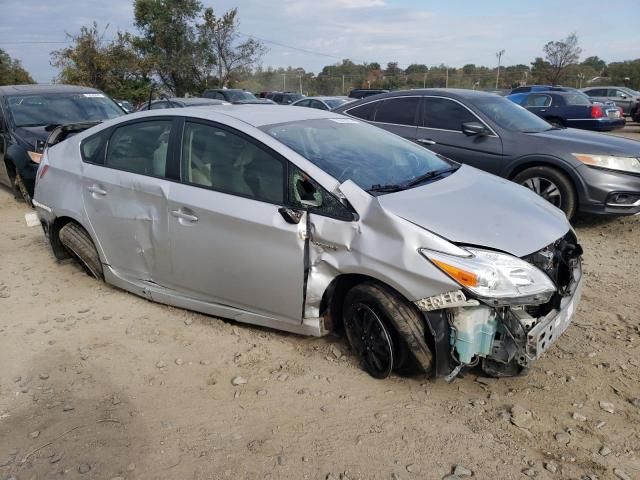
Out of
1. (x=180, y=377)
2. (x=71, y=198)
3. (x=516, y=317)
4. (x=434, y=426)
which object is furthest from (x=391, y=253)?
(x=71, y=198)

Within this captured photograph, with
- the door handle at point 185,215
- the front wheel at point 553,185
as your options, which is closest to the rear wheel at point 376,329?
the door handle at point 185,215

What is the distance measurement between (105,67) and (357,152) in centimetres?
2946

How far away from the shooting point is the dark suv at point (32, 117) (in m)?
6.90

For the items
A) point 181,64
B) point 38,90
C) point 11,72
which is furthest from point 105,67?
point 38,90

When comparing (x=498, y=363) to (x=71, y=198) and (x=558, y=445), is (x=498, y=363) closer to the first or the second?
(x=558, y=445)

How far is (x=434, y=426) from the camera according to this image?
2.71 m

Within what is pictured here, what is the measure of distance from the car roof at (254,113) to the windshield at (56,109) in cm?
406

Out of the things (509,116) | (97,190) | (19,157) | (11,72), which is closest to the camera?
(97,190)

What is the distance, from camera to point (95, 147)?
4.27 metres

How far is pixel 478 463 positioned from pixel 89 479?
1.79 meters

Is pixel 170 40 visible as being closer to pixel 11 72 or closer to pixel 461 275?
pixel 11 72

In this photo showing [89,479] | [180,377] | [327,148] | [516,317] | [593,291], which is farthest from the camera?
[593,291]

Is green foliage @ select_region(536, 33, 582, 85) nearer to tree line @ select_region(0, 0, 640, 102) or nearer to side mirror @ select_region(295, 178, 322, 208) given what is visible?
tree line @ select_region(0, 0, 640, 102)

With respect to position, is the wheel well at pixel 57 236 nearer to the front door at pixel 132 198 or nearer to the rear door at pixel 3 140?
the front door at pixel 132 198
